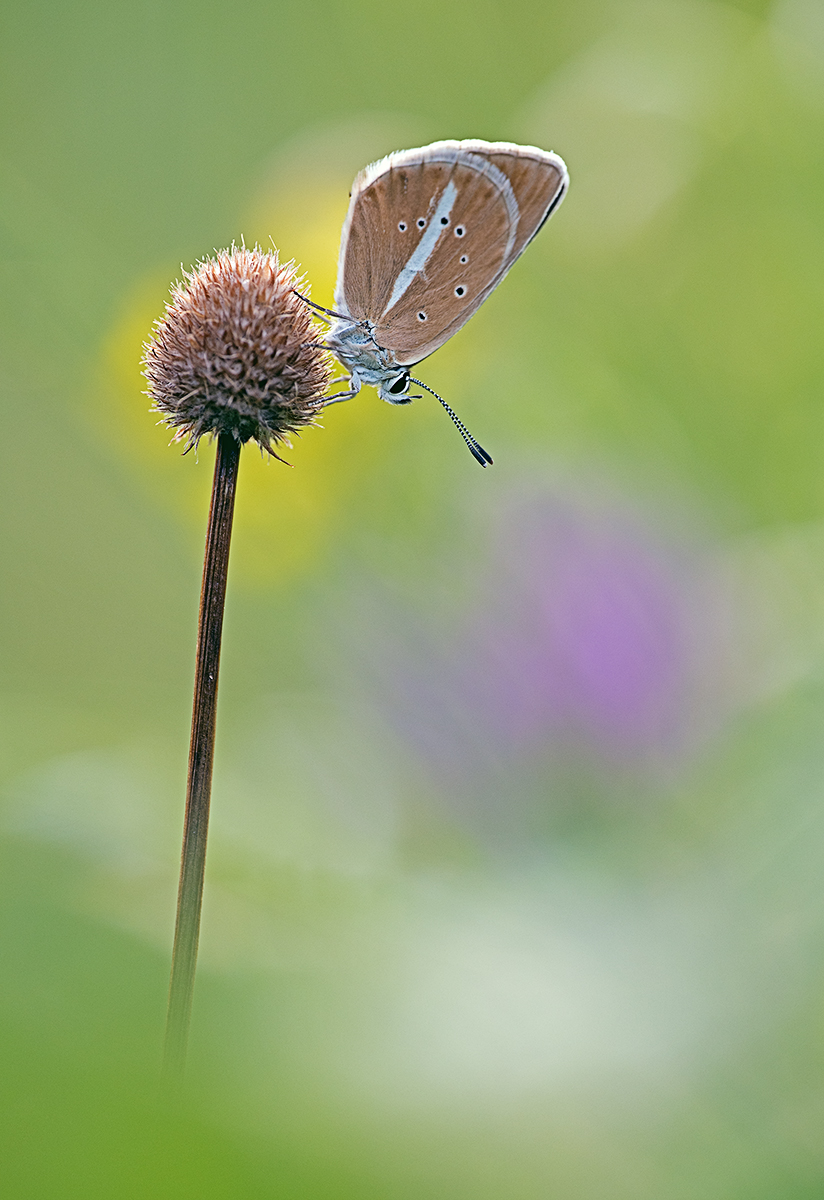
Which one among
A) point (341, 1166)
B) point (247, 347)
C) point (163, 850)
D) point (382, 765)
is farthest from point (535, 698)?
point (341, 1166)

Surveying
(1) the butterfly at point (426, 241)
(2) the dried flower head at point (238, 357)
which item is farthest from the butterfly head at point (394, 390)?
(2) the dried flower head at point (238, 357)

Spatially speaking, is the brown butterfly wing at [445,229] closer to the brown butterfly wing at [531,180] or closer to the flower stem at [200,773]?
the brown butterfly wing at [531,180]

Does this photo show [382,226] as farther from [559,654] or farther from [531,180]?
[559,654]

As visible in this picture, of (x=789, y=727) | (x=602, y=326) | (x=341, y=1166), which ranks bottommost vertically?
(x=341, y=1166)

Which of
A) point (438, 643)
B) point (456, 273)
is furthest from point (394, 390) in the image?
point (438, 643)

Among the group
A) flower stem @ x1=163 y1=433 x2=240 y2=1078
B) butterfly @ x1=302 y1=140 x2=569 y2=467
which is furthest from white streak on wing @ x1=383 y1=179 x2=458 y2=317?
flower stem @ x1=163 y1=433 x2=240 y2=1078

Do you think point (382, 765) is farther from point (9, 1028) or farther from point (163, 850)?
point (9, 1028)
